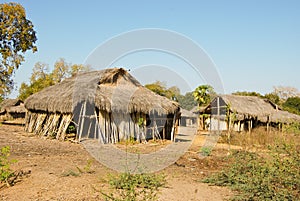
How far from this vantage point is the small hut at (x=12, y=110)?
34941mm

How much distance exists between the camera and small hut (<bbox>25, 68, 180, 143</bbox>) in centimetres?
1470

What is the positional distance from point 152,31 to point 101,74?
875 cm

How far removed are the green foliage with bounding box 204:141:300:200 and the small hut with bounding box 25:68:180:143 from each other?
341 inches

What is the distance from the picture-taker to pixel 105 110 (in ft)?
47.7

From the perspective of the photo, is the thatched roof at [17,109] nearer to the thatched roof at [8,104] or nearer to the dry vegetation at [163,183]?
the thatched roof at [8,104]

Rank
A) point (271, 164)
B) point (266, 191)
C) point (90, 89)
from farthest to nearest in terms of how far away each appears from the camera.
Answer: point (90, 89)
point (271, 164)
point (266, 191)

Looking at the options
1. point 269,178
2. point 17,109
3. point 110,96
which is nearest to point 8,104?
point 17,109

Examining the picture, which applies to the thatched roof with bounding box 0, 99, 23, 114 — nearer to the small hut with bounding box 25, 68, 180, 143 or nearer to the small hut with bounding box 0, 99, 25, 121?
the small hut with bounding box 0, 99, 25, 121

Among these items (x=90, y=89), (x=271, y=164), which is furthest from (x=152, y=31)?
(x=90, y=89)

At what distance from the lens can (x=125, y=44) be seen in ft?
27.0

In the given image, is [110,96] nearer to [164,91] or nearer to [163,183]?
[164,91]

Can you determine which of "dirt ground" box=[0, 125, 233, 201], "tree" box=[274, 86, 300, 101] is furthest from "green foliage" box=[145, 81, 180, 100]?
"tree" box=[274, 86, 300, 101]

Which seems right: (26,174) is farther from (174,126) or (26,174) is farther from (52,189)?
(174,126)

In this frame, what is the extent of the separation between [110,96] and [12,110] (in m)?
24.3
